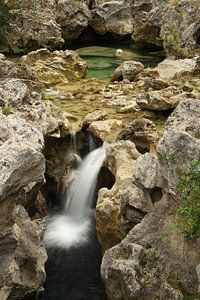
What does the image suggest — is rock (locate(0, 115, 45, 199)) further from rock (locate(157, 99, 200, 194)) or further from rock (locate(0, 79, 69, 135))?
rock (locate(0, 79, 69, 135))

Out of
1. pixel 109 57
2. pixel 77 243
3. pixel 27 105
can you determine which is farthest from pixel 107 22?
pixel 77 243

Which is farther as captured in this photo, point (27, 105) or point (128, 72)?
point (128, 72)

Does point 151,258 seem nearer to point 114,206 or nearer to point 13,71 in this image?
point 114,206

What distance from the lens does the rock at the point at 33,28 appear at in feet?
124

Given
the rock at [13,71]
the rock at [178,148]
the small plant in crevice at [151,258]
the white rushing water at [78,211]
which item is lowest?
the white rushing water at [78,211]

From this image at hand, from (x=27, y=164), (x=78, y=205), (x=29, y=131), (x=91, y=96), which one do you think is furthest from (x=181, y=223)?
(x=91, y=96)

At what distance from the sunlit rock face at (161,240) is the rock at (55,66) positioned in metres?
17.3

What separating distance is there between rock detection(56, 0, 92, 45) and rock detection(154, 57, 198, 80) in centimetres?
1259

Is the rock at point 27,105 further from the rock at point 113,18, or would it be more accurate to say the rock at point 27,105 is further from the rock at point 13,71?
the rock at point 113,18

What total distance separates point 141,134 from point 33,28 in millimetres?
23081

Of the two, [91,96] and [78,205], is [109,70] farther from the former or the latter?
[78,205]

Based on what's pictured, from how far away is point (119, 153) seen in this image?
16672 millimetres

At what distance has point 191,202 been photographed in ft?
36.2

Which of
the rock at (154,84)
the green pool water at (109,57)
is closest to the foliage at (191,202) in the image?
the rock at (154,84)
